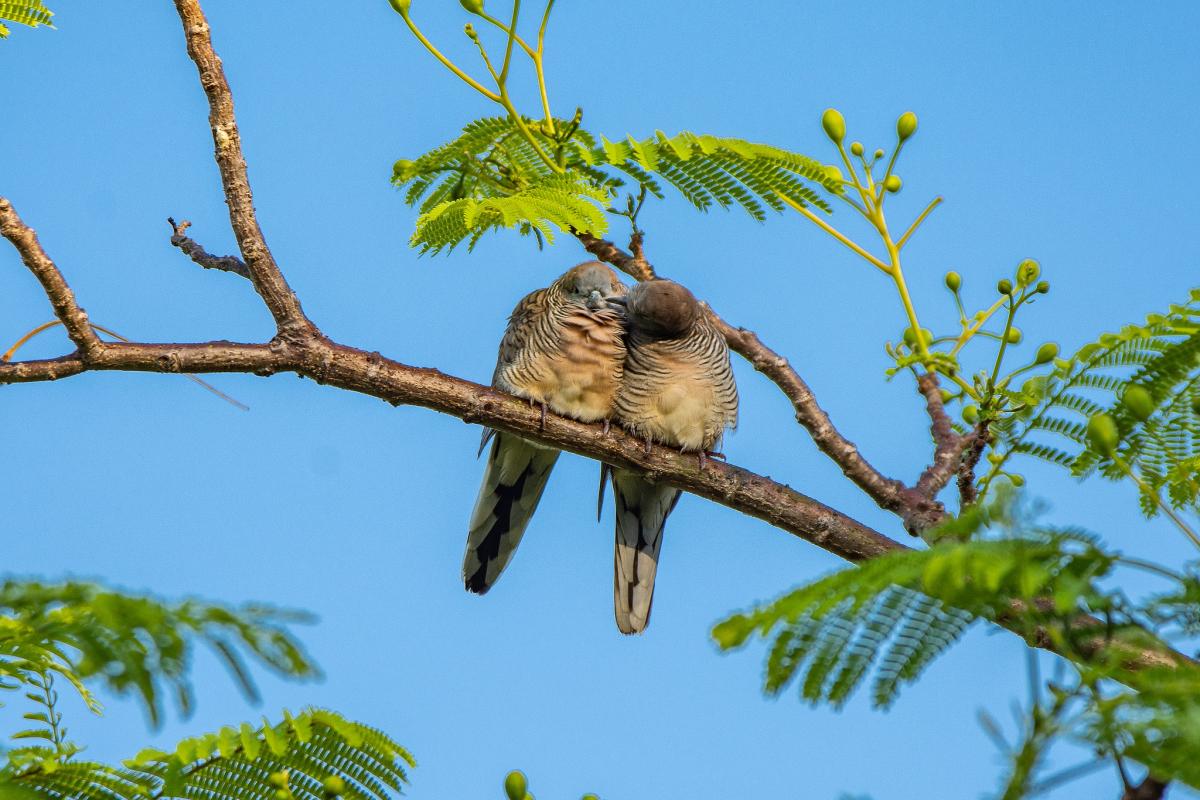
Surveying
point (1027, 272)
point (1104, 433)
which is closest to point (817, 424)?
point (1027, 272)

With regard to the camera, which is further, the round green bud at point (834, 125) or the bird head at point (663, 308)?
the bird head at point (663, 308)

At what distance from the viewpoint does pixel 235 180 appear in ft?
13.6

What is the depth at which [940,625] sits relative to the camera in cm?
216

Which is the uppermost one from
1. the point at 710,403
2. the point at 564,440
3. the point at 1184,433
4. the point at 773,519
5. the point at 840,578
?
the point at 710,403

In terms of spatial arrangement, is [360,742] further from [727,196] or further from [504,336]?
[504,336]

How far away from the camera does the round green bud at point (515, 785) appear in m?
2.41

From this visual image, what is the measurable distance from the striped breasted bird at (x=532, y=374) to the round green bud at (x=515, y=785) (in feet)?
11.6

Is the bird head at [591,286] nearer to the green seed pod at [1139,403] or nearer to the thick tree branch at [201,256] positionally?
the thick tree branch at [201,256]

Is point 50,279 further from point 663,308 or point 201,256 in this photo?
point 663,308

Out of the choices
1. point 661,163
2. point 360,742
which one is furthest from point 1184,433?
point 661,163

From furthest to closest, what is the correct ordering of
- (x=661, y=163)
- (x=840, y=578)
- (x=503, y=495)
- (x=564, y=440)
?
(x=503, y=495)
(x=564, y=440)
(x=661, y=163)
(x=840, y=578)

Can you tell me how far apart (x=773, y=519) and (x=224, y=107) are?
2.50m

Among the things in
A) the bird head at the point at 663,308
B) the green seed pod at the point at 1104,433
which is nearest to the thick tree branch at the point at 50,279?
the bird head at the point at 663,308

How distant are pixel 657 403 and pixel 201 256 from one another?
2220 millimetres
